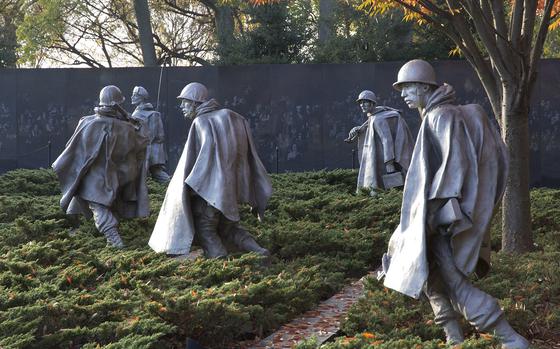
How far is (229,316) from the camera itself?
24.7ft

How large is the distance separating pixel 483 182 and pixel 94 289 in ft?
10.8

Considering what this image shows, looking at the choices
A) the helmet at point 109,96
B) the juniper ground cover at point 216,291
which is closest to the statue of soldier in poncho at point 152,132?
the helmet at point 109,96

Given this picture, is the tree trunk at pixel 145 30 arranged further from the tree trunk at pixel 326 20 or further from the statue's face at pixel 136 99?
the statue's face at pixel 136 99

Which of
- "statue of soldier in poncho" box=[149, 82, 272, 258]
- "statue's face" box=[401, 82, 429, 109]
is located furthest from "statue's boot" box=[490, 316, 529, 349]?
"statue of soldier in poncho" box=[149, 82, 272, 258]

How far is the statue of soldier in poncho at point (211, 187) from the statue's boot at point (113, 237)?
5.10 ft

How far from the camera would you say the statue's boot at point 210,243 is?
34.3 feet

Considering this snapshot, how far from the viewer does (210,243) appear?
1048 centimetres

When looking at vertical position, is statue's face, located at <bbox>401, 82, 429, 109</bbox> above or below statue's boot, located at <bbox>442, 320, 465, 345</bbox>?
above

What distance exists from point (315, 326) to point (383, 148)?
981cm

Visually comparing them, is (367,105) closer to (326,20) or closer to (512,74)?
(512,74)

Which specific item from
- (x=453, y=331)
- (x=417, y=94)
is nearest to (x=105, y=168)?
(x=417, y=94)

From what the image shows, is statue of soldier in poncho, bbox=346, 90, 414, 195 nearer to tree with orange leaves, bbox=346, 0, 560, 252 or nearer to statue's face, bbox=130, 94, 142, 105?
statue's face, bbox=130, 94, 142, 105

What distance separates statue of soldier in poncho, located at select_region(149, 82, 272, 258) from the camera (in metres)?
10.3

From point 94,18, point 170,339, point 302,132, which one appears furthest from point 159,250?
point 94,18
